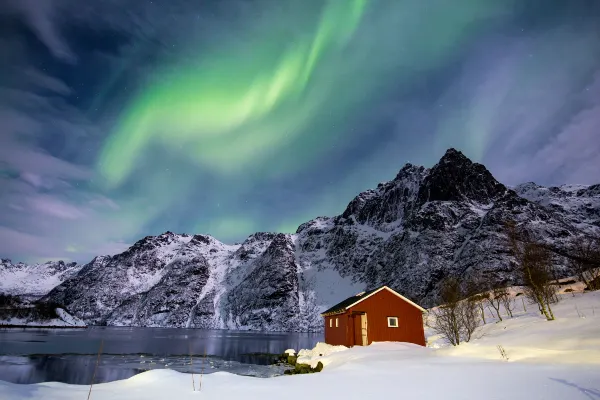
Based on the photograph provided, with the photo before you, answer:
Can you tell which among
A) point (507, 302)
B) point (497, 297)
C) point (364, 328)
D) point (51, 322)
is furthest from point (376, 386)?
point (51, 322)

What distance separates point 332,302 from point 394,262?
138ft

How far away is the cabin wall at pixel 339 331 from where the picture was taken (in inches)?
1564

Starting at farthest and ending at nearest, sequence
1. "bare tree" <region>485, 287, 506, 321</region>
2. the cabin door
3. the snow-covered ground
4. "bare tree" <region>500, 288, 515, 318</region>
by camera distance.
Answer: the snow-covered ground, "bare tree" <region>485, 287, 506, 321</region>, "bare tree" <region>500, 288, 515, 318</region>, the cabin door

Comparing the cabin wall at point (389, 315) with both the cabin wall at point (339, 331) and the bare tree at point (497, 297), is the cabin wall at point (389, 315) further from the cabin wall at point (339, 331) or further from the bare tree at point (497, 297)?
the bare tree at point (497, 297)

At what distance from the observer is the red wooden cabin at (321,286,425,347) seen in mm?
37406

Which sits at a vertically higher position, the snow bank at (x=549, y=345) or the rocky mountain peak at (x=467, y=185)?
the rocky mountain peak at (x=467, y=185)

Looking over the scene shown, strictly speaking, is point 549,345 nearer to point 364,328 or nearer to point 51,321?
point 364,328

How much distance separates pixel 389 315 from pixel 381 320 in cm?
114

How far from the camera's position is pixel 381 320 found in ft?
125

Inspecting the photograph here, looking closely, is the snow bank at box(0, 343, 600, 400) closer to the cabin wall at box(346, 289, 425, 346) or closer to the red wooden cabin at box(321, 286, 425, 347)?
the red wooden cabin at box(321, 286, 425, 347)

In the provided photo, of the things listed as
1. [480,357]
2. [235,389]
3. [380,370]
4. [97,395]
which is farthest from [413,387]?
[97,395]

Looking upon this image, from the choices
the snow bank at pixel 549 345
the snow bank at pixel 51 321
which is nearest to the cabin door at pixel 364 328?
the snow bank at pixel 549 345

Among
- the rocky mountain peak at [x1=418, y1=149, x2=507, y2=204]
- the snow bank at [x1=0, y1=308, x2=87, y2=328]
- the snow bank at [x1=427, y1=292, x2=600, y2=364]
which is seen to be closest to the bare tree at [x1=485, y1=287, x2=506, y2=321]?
the snow bank at [x1=427, y1=292, x2=600, y2=364]

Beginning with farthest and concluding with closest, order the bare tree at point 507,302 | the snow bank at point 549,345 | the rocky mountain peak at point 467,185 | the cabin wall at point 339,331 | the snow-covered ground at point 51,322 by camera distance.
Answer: the rocky mountain peak at point 467,185, the snow-covered ground at point 51,322, the bare tree at point 507,302, the cabin wall at point 339,331, the snow bank at point 549,345
